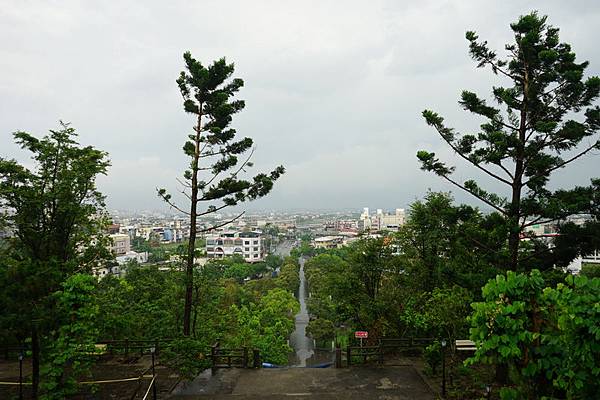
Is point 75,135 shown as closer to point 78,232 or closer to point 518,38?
point 78,232

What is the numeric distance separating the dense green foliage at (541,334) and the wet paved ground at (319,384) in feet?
15.6

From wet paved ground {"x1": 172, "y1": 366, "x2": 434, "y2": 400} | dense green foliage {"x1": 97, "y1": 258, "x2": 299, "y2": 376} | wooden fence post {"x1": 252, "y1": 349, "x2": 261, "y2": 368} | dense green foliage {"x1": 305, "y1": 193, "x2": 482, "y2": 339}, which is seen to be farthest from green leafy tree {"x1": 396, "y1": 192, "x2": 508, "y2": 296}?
dense green foliage {"x1": 97, "y1": 258, "x2": 299, "y2": 376}

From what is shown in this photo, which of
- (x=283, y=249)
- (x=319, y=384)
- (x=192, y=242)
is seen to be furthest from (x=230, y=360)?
(x=283, y=249)

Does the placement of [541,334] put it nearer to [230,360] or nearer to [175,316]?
[230,360]

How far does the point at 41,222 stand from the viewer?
7633 millimetres

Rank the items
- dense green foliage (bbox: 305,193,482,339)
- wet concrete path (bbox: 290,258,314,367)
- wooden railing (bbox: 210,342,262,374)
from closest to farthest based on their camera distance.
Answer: wooden railing (bbox: 210,342,262,374)
dense green foliage (bbox: 305,193,482,339)
wet concrete path (bbox: 290,258,314,367)

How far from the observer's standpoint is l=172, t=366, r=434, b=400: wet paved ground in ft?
25.3

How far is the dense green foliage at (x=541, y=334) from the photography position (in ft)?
9.46

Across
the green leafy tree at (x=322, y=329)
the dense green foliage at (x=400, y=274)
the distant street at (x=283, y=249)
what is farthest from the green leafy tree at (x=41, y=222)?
the distant street at (x=283, y=249)

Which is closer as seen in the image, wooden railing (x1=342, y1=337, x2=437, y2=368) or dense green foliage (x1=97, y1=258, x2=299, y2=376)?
dense green foliage (x1=97, y1=258, x2=299, y2=376)

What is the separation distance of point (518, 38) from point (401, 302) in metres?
8.20

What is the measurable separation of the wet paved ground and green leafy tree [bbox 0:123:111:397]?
3487 millimetres

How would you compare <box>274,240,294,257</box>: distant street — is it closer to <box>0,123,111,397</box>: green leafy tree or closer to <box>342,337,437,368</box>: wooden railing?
<box>342,337,437,368</box>: wooden railing

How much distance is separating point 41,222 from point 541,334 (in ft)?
28.8
